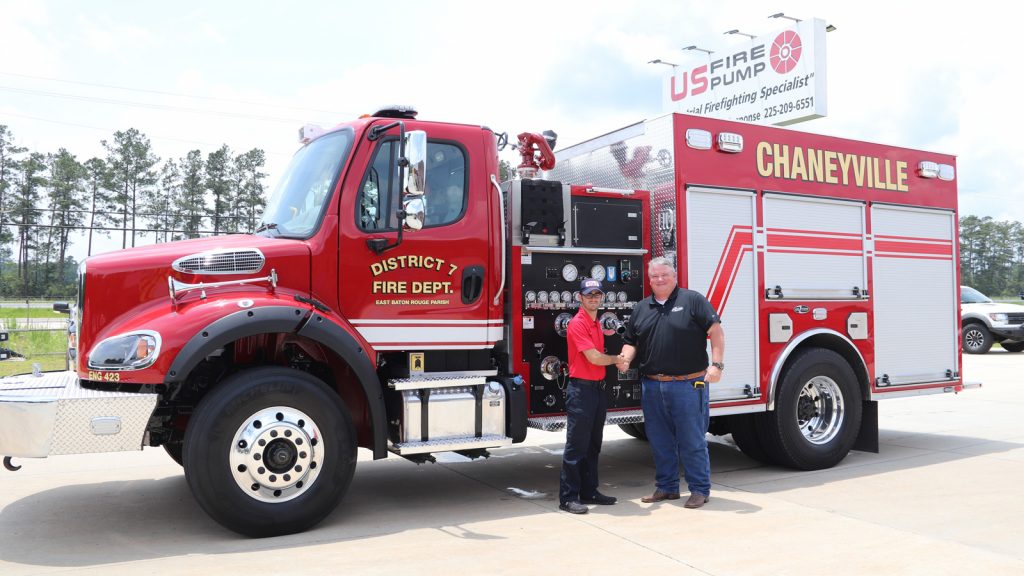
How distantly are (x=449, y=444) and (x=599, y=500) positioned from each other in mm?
1320

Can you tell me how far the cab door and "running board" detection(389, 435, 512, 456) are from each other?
2.26 ft

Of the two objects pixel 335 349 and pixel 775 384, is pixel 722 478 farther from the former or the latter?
pixel 335 349

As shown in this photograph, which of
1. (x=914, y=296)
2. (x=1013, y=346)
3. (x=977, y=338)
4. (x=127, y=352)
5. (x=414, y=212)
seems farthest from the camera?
(x=1013, y=346)

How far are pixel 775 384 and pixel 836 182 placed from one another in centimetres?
209

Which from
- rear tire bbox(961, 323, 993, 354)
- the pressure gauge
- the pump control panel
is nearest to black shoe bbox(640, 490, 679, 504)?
the pump control panel

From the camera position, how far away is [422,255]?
587 cm

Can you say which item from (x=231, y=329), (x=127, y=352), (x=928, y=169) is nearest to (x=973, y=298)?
(x=928, y=169)

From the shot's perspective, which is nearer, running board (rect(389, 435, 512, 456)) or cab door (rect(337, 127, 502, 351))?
running board (rect(389, 435, 512, 456))

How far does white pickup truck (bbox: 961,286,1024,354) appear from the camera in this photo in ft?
67.2

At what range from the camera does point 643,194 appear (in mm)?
7016

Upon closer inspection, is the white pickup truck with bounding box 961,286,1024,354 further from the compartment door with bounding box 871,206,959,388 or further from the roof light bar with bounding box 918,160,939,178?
the roof light bar with bounding box 918,160,939,178

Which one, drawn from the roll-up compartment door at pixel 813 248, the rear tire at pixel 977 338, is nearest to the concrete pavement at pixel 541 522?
the roll-up compartment door at pixel 813 248

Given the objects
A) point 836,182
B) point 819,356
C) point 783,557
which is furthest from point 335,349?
point 836,182

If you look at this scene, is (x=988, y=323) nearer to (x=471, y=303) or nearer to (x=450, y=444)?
(x=471, y=303)
